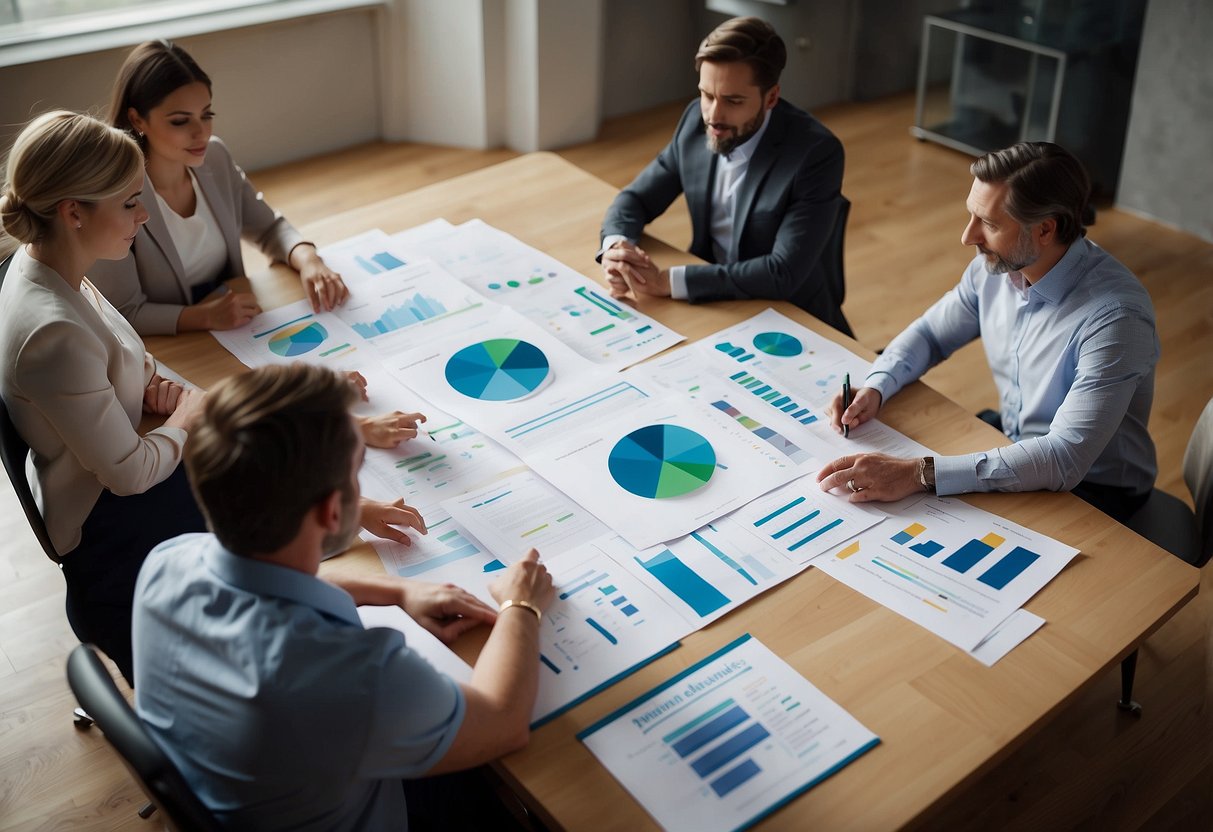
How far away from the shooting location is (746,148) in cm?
271

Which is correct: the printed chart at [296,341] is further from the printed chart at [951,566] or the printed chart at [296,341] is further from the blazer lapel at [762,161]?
the printed chart at [951,566]

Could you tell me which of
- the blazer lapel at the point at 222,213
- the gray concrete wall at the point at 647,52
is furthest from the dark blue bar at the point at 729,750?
the gray concrete wall at the point at 647,52

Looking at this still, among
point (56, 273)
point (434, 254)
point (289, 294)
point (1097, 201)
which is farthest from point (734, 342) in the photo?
point (1097, 201)

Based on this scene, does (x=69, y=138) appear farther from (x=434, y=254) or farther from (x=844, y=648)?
(x=844, y=648)

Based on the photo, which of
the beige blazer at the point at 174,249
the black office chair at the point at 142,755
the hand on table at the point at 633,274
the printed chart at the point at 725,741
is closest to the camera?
the black office chair at the point at 142,755

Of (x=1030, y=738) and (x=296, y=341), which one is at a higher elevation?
(x=296, y=341)

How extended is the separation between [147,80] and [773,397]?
151cm

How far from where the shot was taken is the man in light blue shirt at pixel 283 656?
1331 mm

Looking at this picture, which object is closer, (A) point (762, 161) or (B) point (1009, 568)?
(B) point (1009, 568)

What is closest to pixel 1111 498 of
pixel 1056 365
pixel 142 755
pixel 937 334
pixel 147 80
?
pixel 1056 365

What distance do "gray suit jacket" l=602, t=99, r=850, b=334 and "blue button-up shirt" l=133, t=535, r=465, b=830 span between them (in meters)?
1.34

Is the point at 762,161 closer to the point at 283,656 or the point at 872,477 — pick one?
the point at 872,477

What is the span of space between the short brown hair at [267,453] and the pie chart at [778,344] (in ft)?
3.79

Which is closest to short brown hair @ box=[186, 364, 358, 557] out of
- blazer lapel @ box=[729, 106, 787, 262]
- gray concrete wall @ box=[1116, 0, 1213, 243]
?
blazer lapel @ box=[729, 106, 787, 262]
